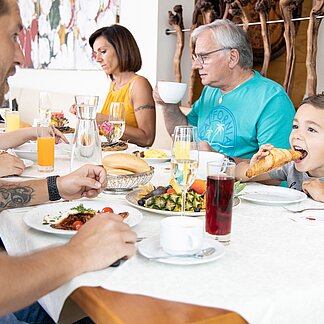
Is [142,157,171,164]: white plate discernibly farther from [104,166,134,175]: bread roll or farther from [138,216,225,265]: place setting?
[138,216,225,265]: place setting

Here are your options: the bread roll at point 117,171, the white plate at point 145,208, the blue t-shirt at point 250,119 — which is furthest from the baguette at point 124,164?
the blue t-shirt at point 250,119

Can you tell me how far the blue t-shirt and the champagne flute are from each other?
3.55 ft

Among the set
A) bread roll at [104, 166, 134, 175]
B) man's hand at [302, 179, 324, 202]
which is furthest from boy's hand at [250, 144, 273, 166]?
bread roll at [104, 166, 134, 175]

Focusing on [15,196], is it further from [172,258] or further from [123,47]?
[123,47]

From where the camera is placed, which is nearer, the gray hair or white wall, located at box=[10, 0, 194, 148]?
the gray hair

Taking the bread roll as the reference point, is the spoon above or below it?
below

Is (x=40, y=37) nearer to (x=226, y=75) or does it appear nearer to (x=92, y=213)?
(x=226, y=75)

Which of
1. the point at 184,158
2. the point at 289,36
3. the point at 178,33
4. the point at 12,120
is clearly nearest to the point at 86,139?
the point at 184,158

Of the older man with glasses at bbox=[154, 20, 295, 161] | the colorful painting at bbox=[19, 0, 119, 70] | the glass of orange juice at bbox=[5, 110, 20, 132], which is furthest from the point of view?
the colorful painting at bbox=[19, 0, 119, 70]

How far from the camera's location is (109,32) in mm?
3398

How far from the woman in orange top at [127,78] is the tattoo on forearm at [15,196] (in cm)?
176

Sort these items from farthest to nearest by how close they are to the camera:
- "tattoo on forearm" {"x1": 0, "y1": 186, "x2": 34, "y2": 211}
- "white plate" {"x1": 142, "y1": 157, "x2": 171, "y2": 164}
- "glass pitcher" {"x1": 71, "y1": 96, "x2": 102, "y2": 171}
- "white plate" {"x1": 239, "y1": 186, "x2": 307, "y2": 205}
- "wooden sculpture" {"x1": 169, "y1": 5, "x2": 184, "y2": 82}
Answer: "wooden sculpture" {"x1": 169, "y1": 5, "x2": 184, "y2": 82} → "white plate" {"x1": 142, "y1": 157, "x2": 171, "y2": 164} → "glass pitcher" {"x1": 71, "y1": 96, "x2": 102, "y2": 171} → "white plate" {"x1": 239, "y1": 186, "x2": 307, "y2": 205} → "tattoo on forearm" {"x1": 0, "y1": 186, "x2": 34, "y2": 211}

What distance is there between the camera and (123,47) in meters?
3.37

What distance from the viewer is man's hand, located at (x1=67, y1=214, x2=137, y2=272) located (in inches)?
35.0
